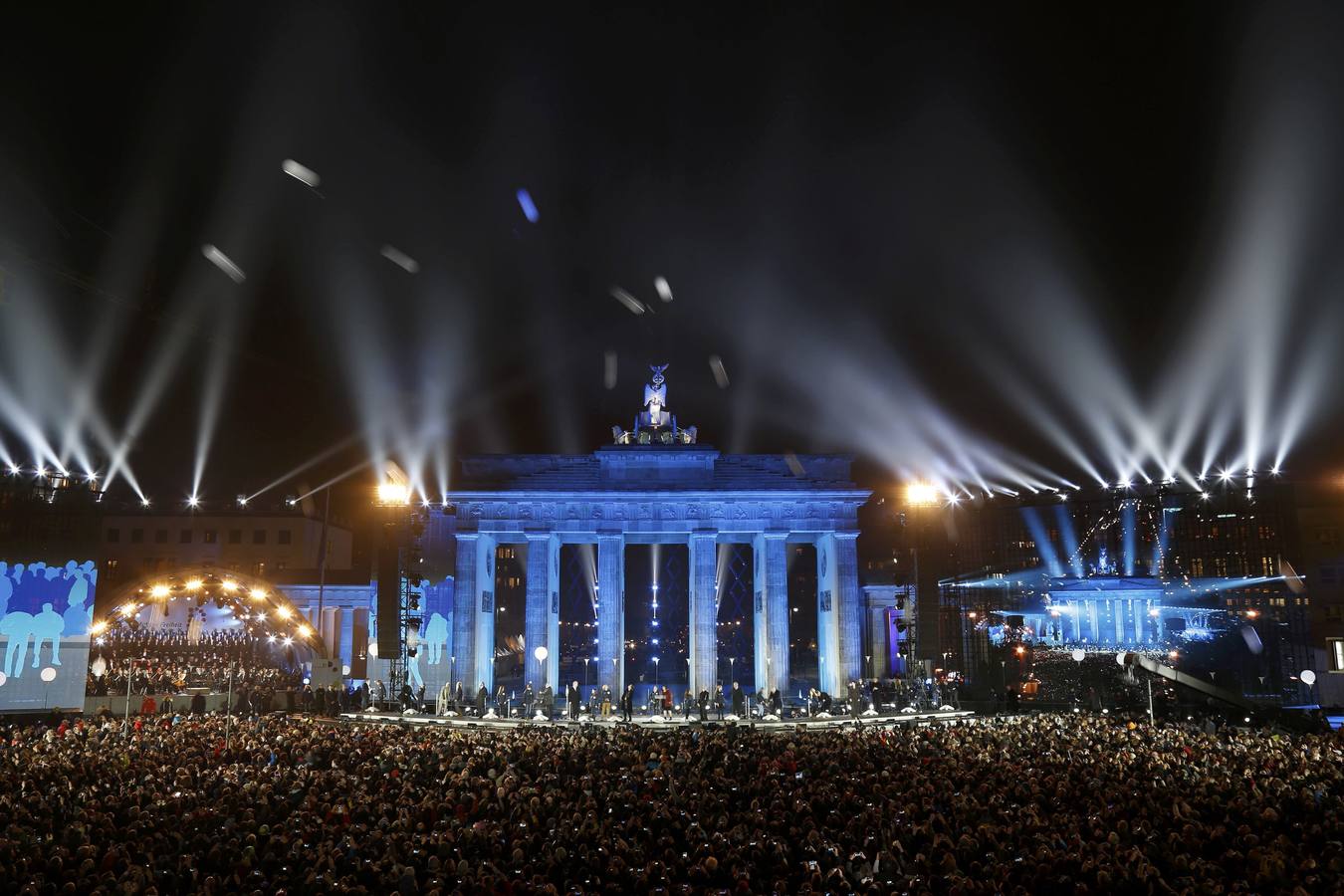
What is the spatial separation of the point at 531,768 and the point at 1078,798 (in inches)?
464

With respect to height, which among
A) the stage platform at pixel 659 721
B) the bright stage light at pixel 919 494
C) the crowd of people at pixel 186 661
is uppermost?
the bright stage light at pixel 919 494

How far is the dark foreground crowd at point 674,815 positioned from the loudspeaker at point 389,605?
19.0 m

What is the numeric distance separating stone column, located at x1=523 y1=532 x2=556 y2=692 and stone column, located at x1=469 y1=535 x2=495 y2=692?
2285 mm

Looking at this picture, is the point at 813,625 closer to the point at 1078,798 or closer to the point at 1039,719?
the point at 1039,719

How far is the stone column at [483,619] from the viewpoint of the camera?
5247cm

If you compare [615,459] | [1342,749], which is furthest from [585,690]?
[1342,749]

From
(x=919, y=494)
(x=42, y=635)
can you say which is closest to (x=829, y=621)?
(x=919, y=494)

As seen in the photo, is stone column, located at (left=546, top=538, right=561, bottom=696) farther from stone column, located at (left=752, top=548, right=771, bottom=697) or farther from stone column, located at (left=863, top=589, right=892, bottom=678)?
stone column, located at (left=863, top=589, right=892, bottom=678)

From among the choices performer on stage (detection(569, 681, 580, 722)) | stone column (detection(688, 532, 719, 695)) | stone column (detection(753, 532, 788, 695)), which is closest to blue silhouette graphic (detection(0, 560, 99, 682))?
performer on stage (detection(569, 681, 580, 722))

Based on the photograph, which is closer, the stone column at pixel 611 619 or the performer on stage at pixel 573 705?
the performer on stage at pixel 573 705

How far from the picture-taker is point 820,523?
54688mm

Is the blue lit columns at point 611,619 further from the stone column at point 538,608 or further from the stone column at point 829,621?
the stone column at point 829,621

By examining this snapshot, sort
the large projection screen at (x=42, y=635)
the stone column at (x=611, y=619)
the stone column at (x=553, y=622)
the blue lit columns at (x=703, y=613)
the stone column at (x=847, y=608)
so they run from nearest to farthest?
the large projection screen at (x=42, y=635)
the stone column at (x=611, y=619)
the blue lit columns at (x=703, y=613)
the stone column at (x=553, y=622)
the stone column at (x=847, y=608)

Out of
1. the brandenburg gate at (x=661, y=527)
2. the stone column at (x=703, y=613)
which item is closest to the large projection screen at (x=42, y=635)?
the brandenburg gate at (x=661, y=527)
